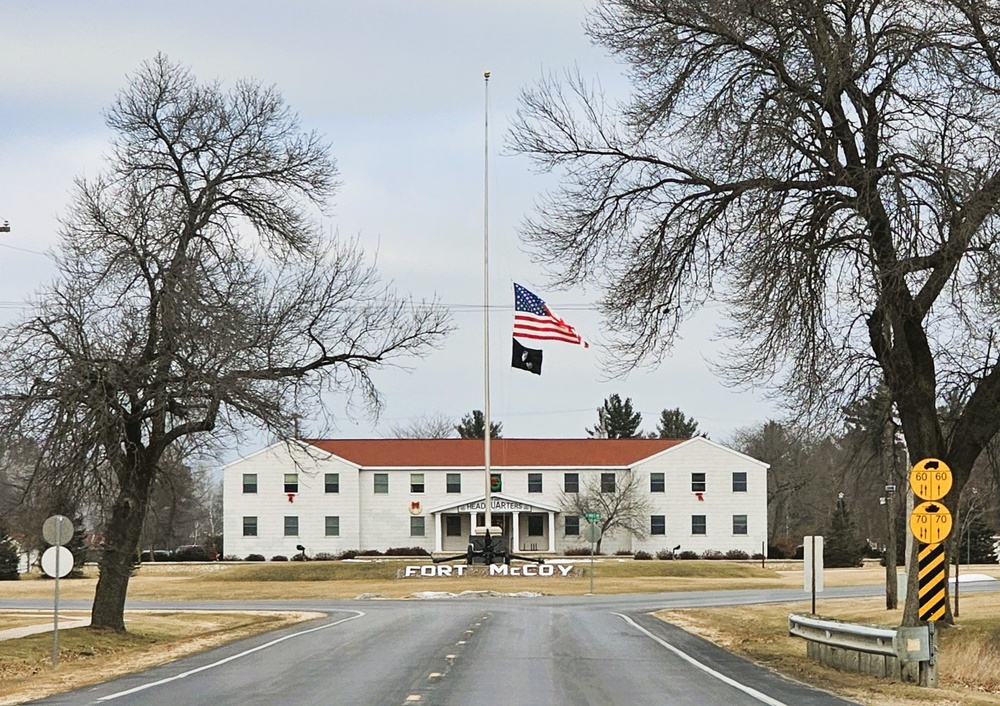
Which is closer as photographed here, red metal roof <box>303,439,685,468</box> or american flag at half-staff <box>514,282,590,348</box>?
american flag at half-staff <box>514,282,590,348</box>

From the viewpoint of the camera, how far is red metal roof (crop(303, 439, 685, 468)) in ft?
274

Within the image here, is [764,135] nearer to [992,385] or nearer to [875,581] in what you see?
[992,385]

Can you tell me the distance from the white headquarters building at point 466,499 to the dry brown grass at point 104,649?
145 feet

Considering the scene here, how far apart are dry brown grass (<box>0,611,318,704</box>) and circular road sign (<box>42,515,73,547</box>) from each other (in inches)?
82.8

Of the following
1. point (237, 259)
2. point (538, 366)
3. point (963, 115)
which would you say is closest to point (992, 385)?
point (963, 115)

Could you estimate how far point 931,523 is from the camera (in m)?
17.6

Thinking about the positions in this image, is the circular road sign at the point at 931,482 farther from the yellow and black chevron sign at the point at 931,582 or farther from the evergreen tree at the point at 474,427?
the evergreen tree at the point at 474,427

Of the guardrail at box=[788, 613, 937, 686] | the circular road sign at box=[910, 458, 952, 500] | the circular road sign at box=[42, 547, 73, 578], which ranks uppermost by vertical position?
the circular road sign at box=[910, 458, 952, 500]

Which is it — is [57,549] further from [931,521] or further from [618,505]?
[618,505]

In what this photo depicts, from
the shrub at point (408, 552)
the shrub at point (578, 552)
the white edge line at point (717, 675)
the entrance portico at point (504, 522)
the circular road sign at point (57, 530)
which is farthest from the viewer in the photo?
the shrub at point (408, 552)

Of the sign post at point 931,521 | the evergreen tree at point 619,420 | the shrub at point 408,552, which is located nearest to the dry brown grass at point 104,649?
the sign post at point 931,521

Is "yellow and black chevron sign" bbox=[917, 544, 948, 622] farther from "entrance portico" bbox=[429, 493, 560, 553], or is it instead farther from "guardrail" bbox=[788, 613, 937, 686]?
"entrance portico" bbox=[429, 493, 560, 553]

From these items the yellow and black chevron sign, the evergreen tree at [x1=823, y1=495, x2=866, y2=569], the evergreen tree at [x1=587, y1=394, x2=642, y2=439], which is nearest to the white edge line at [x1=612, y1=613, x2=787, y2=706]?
the yellow and black chevron sign

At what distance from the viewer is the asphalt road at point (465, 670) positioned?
51.0 feet
